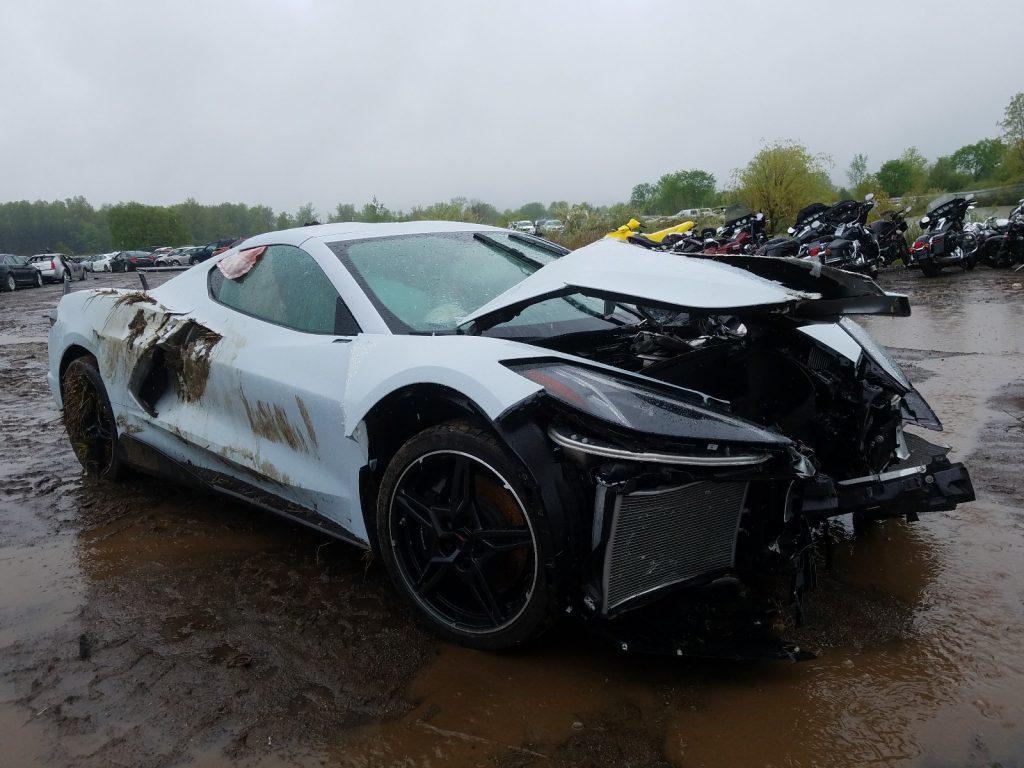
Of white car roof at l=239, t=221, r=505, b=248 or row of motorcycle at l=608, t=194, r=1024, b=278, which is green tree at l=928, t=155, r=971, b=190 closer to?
row of motorcycle at l=608, t=194, r=1024, b=278

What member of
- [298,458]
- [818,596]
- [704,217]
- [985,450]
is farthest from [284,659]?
[704,217]

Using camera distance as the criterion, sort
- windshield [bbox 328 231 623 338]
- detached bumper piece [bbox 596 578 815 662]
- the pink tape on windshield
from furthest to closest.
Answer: the pink tape on windshield → windshield [bbox 328 231 623 338] → detached bumper piece [bbox 596 578 815 662]

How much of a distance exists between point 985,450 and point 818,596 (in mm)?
2171

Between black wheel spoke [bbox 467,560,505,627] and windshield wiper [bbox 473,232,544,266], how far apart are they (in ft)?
5.58

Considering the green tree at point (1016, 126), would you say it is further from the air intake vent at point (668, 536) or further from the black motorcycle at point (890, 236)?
the air intake vent at point (668, 536)

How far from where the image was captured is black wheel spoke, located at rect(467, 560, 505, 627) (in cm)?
236

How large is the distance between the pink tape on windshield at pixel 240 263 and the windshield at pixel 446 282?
22.0 inches

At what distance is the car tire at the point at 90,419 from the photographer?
13.4ft

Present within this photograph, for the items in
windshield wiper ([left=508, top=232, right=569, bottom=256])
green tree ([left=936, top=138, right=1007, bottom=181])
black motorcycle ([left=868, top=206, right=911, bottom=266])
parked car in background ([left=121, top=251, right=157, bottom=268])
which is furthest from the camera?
green tree ([left=936, top=138, right=1007, bottom=181])

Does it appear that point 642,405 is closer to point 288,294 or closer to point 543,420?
point 543,420

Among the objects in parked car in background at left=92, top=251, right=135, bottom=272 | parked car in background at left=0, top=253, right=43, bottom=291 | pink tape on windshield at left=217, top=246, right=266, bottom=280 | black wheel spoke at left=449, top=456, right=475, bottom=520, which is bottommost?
parked car in background at left=92, top=251, right=135, bottom=272

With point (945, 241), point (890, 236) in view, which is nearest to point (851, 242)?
point (945, 241)

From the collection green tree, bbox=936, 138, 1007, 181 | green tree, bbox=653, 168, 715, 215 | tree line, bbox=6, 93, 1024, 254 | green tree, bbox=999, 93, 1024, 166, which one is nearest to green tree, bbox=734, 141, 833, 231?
tree line, bbox=6, 93, 1024, 254

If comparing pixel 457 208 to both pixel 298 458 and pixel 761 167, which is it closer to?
pixel 761 167
